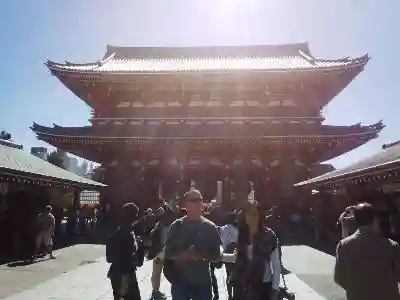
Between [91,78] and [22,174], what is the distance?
32.1ft

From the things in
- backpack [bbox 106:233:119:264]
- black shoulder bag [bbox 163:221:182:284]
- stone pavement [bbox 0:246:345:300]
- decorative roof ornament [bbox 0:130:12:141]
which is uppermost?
decorative roof ornament [bbox 0:130:12:141]

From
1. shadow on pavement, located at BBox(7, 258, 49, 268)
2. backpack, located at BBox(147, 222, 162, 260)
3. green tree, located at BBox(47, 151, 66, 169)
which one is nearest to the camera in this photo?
backpack, located at BBox(147, 222, 162, 260)

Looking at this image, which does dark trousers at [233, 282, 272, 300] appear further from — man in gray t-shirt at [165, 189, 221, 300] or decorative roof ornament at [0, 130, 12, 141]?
decorative roof ornament at [0, 130, 12, 141]

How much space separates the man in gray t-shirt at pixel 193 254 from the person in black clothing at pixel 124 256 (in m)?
0.69

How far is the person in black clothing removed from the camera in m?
4.25

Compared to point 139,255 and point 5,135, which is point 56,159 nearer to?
point 5,135

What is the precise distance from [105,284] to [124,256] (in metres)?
4.29

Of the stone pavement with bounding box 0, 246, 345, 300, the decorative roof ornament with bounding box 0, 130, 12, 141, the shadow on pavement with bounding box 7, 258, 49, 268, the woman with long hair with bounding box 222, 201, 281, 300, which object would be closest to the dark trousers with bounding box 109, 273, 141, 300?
the woman with long hair with bounding box 222, 201, 281, 300

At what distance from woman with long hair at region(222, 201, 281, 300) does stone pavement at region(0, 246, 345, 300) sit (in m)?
3.10

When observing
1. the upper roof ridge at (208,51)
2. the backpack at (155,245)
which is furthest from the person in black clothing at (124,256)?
the upper roof ridge at (208,51)

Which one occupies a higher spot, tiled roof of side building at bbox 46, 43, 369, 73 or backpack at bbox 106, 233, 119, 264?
tiled roof of side building at bbox 46, 43, 369, 73

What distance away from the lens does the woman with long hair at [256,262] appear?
12.4 ft

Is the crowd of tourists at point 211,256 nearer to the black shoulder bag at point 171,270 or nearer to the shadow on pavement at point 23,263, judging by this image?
the black shoulder bag at point 171,270

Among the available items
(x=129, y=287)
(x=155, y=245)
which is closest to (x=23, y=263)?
(x=155, y=245)
